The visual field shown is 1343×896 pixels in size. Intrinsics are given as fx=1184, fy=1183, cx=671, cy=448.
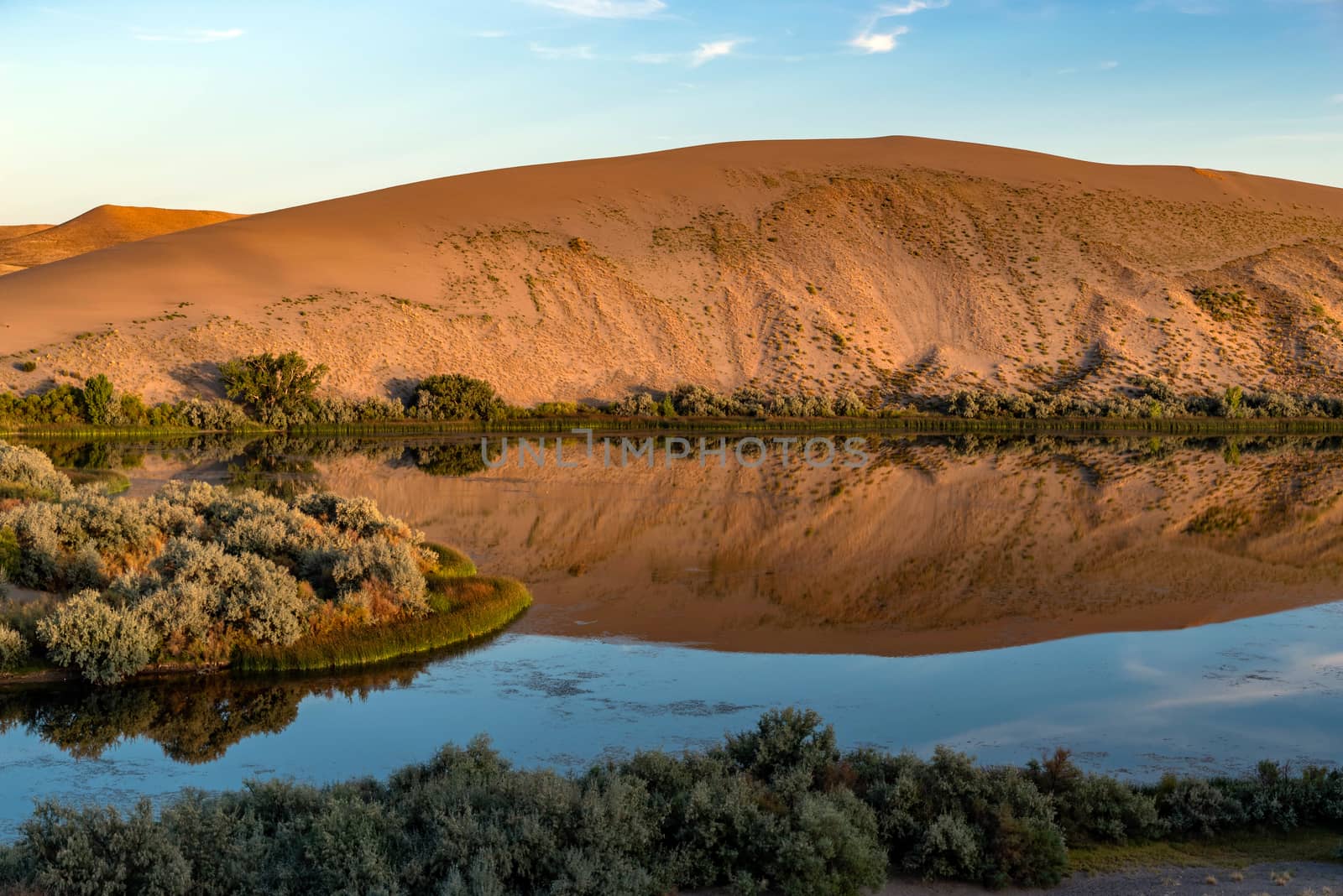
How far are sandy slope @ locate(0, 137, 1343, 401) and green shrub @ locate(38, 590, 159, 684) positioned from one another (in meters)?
48.8

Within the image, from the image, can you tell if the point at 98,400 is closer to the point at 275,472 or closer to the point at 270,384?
the point at 270,384

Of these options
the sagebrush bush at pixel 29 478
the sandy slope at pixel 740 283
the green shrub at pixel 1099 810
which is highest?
the sandy slope at pixel 740 283

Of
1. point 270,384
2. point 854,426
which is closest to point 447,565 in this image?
point 270,384

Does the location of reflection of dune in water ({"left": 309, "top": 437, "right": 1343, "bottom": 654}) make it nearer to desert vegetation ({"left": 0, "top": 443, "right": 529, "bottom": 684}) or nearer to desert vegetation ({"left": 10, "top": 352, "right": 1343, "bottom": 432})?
desert vegetation ({"left": 0, "top": 443, "right": 529, "bottom": 684})

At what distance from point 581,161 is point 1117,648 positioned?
323 feet

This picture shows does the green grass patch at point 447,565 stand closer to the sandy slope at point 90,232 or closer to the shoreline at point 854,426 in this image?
the shoreline at point 854,426

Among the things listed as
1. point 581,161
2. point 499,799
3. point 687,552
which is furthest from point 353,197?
point 499,799

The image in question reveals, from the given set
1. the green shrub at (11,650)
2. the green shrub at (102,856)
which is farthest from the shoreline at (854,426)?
the green shrub at (102,856)

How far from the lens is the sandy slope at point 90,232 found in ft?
535

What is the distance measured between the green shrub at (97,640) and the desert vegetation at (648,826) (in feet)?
14.7

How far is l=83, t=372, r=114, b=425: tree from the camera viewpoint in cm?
5391

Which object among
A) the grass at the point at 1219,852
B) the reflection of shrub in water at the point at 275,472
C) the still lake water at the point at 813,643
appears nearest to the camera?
the grass at the point at 1219,852

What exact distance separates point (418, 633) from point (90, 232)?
600 ft

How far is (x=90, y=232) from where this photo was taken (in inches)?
6929
